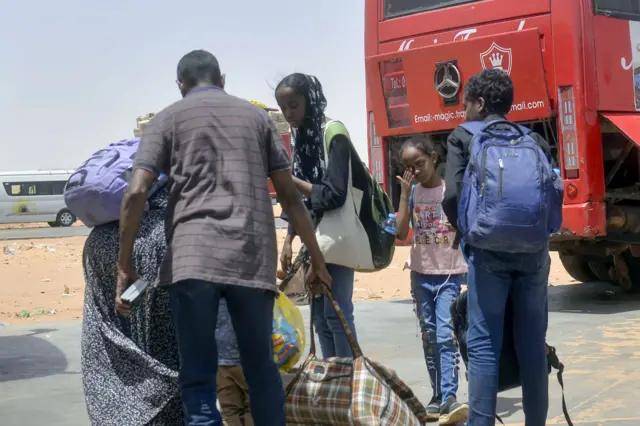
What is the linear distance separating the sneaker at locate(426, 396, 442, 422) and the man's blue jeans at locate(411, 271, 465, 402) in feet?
0.06

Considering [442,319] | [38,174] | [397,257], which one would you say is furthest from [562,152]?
[38,174]

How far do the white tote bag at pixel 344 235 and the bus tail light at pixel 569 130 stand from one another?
5.09 m

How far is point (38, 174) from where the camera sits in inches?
1647

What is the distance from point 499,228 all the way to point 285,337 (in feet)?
3.98

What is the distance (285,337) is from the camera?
4.84 m

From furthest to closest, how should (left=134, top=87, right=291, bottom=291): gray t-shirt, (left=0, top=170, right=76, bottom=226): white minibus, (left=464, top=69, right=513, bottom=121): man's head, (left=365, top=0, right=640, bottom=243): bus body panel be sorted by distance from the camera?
(left=0, top=170, right=76, bottom=226): white minibus, (left=365, top=0, right=640, bottom=243): bus body panel, (left=464, top=69, right=513, bottom=121): man's head, (left=134, top=87, right=291, bottom=291): gray t-shirt

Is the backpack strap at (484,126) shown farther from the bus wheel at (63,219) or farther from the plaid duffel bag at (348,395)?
the bus wheel at (63,219)

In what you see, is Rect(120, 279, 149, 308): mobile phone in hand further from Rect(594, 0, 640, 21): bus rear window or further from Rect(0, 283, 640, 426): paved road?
Rect(594, 0, 640, 21): bus rear window

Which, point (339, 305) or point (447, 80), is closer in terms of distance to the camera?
point (339, 305)

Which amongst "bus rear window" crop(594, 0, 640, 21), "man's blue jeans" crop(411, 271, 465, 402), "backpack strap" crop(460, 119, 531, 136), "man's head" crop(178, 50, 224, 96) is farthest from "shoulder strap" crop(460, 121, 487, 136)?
"bus rear window" crop(594, 0, 640, 21)

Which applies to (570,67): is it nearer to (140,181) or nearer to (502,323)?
(502,323)

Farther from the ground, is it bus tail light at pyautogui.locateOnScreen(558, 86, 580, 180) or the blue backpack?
bus tail light at pyautogui.locateOnScreen(558, 86, 580, 180)

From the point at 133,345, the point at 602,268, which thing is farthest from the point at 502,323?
the point at 602,268

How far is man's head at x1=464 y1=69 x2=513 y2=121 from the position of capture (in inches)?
181
